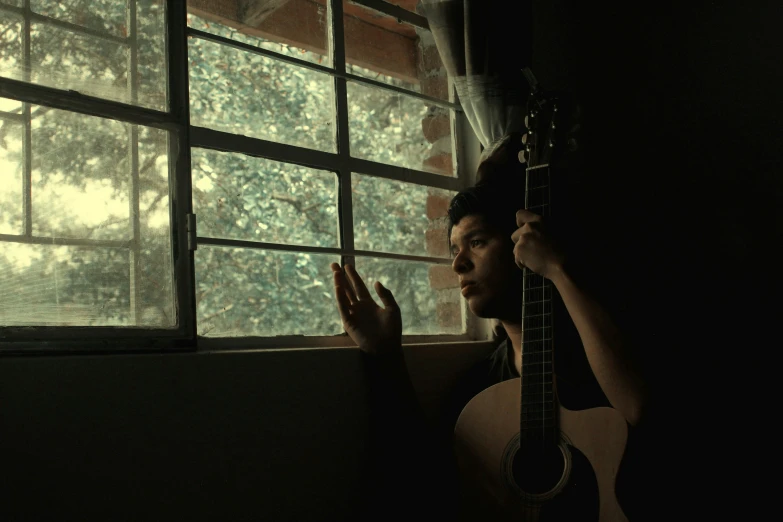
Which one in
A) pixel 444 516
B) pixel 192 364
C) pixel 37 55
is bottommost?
pixel 444 516

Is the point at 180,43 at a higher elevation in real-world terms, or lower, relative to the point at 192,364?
higher

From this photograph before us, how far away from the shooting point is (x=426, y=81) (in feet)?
7.55

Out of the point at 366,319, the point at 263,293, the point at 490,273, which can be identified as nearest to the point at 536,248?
the point at 490,273

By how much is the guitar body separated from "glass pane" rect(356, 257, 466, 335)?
0.45m

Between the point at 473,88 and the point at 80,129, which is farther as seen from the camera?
the point at 473,88

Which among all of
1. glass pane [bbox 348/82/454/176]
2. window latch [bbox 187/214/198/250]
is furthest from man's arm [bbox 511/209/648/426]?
window latch [bbox 187/214/198/250]

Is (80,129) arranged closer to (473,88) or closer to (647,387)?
(473,88)

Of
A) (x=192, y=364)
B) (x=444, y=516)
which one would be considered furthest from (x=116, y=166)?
(x=444, y=516)

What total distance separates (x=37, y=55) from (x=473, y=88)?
1177mm

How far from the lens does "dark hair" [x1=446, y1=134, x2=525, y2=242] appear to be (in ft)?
6.14

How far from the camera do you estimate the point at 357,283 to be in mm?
1833

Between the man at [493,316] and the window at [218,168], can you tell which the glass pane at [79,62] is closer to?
the window at [218,168]

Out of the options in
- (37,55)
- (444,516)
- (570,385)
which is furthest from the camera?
(444,516)

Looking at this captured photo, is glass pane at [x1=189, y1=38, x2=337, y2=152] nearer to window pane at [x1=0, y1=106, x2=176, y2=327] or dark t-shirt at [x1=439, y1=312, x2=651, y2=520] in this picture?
window pane at [x1=0, y1=106, x2=176, y2=327]
